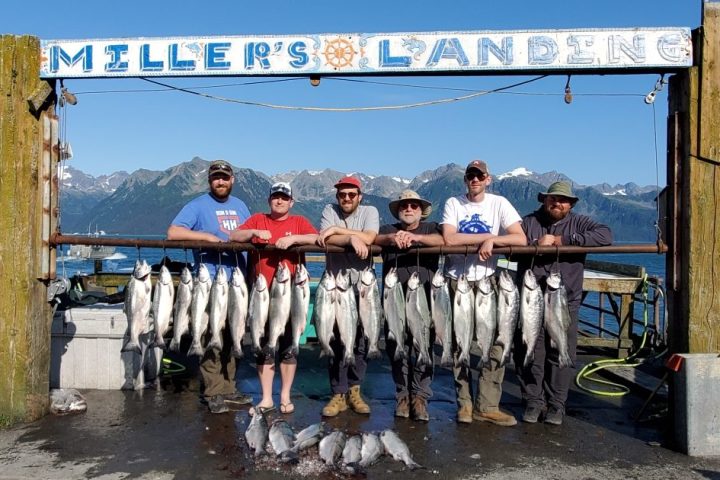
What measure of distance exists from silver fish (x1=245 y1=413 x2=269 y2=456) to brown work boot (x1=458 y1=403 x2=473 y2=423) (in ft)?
6.40

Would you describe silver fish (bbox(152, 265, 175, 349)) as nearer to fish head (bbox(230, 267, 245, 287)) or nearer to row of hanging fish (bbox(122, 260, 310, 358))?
row of hanging fish (bbox(122, 260, 310, 358))

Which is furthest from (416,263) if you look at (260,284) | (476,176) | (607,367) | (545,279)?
(607,367)

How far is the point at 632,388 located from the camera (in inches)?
278

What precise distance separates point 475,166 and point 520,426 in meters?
2.61

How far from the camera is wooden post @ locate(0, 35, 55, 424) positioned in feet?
18.5

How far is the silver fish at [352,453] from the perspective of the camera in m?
4.67

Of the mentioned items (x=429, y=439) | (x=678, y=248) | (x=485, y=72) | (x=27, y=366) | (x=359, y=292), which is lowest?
(x=429, y=439)

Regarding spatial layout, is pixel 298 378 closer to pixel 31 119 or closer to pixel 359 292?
pixel 359 292

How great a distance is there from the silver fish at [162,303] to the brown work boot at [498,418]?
324 centimetres

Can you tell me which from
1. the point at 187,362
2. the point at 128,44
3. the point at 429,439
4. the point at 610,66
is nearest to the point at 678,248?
the point at 610,66

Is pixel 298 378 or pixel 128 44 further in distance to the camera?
pixel 298 378

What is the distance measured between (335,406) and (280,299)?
1.32m

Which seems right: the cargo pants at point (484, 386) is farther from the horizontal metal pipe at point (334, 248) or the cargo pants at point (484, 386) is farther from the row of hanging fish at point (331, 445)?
the row of hanging fish at point (331, 445)

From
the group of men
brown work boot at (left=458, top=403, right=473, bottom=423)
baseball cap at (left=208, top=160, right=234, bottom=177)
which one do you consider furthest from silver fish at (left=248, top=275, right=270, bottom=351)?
brown work boot at (left=458, top=403, right=473, bottom=423)
